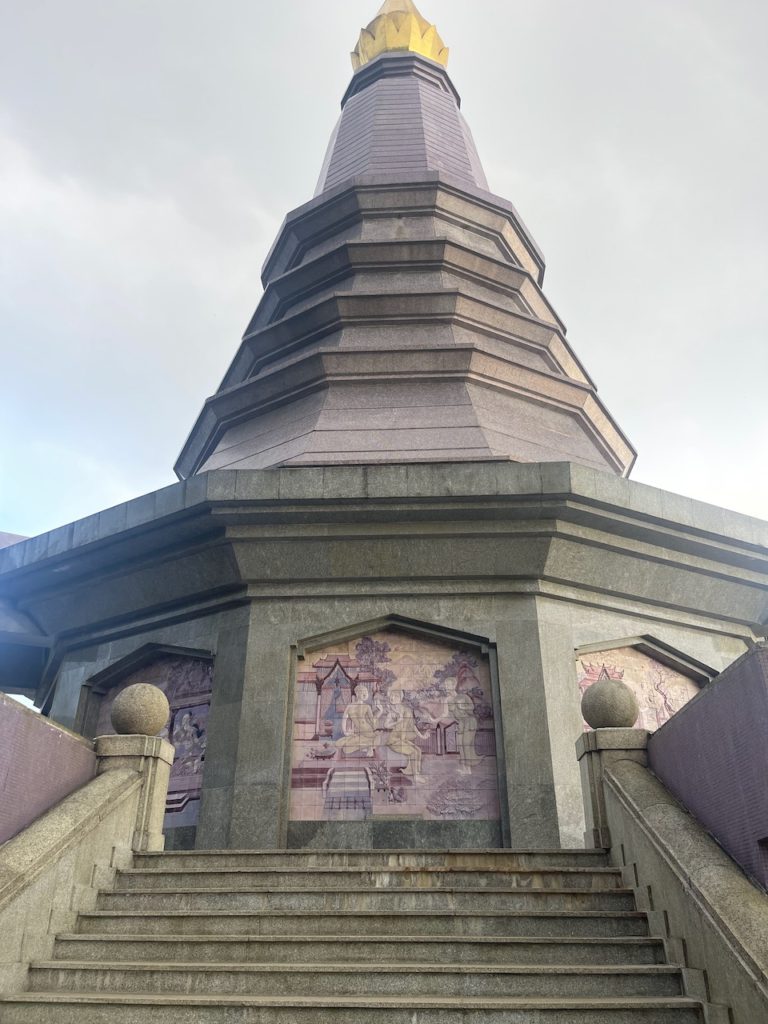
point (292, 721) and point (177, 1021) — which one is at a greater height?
point (292, 721)

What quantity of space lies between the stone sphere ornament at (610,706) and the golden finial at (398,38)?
839 inches

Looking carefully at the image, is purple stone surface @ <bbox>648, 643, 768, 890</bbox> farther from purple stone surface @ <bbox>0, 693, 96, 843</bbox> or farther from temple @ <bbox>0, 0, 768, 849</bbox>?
purple stone surface @ <bbox>0, 693, 96, 843</bbox>

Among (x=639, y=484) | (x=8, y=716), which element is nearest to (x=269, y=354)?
(x=639, y=484)

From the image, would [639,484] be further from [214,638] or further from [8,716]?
[8,716]

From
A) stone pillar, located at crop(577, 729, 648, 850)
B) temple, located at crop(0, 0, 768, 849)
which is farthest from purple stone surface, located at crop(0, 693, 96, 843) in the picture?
stone pillar, located at crop(577, 729, 648, 850)

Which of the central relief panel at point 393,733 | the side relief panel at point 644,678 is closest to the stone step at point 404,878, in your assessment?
the central relief panel at point 393,733

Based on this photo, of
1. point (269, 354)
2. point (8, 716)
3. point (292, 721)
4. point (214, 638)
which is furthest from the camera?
point (269, 354)

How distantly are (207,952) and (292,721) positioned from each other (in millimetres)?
4780

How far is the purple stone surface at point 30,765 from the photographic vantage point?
659 cm

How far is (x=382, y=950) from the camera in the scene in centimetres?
589

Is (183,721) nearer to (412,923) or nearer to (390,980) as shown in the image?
(412,923)

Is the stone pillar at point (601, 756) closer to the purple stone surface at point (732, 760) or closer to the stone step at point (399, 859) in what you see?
the stone step at point (399, 859)

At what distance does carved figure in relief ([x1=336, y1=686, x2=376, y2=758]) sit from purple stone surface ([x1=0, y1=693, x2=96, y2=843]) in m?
3.71

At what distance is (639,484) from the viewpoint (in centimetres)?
1132
